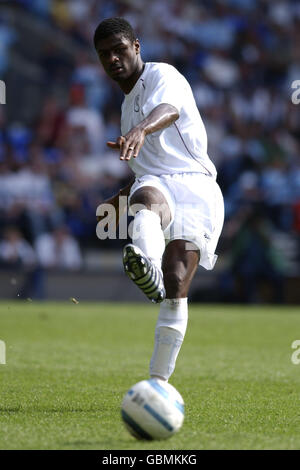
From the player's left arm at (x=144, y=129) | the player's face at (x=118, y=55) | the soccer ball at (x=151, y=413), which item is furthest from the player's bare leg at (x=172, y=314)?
the player's face at (x=118, y=55)

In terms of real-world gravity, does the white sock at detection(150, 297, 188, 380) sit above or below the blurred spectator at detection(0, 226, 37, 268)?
above

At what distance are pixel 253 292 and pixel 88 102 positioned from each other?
19.0 feet

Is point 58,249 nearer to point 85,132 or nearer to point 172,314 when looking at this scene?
point 85,132

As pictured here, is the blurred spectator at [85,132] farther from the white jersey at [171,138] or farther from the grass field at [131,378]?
the white jersey at [171,138]

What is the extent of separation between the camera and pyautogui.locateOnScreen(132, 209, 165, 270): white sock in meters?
4.30

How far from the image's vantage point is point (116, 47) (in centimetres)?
491

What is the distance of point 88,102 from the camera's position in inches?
725

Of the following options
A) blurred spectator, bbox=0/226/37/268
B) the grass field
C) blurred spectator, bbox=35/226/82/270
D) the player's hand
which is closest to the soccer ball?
the grass field

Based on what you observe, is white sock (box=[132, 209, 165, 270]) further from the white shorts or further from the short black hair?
the short black hair

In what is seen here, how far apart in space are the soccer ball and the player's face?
1.80 meters

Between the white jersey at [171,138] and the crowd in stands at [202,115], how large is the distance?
9559 mm

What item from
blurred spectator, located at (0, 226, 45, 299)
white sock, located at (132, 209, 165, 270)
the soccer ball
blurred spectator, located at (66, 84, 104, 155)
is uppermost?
white sock, located at (132, 209, 165, 270)

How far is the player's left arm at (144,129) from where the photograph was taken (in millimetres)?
4266
